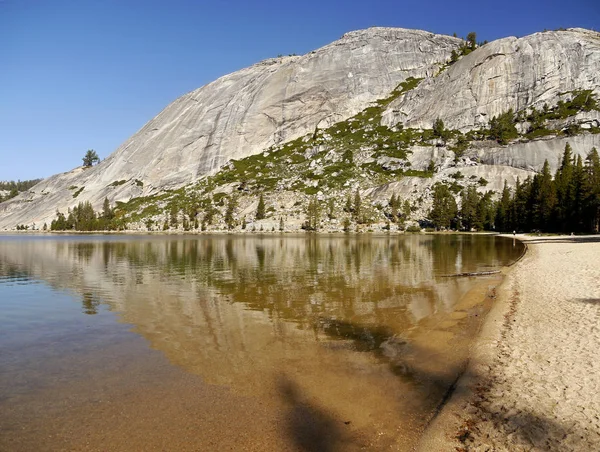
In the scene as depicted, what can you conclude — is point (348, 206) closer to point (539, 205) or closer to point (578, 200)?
point (539, 205)

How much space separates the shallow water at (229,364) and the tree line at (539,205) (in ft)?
252

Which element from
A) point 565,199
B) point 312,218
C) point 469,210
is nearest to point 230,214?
point 312,218

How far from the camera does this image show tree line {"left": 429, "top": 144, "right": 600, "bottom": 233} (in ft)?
283

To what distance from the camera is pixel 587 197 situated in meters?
82.0

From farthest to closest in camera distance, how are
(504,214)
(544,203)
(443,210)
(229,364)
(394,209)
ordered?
1. (394,209)
2. (443,210)
3. (504,214)
4. (544,203)
5. (229,364)

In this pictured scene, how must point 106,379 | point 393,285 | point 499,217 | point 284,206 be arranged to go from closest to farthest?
point 106,379 < point 393,285 < point 499,217 < point 284,206

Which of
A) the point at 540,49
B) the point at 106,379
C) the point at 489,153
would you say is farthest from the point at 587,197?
the point at 540,49

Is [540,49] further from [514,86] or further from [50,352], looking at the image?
[50,352]

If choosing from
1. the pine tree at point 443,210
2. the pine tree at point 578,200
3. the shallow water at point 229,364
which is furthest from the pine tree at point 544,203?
Result: the shallow water at point 229,364

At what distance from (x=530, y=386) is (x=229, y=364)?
9.32m

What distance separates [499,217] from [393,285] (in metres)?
116

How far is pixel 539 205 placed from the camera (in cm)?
10350

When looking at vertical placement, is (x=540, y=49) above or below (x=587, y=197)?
above

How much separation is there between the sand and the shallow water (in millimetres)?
799
